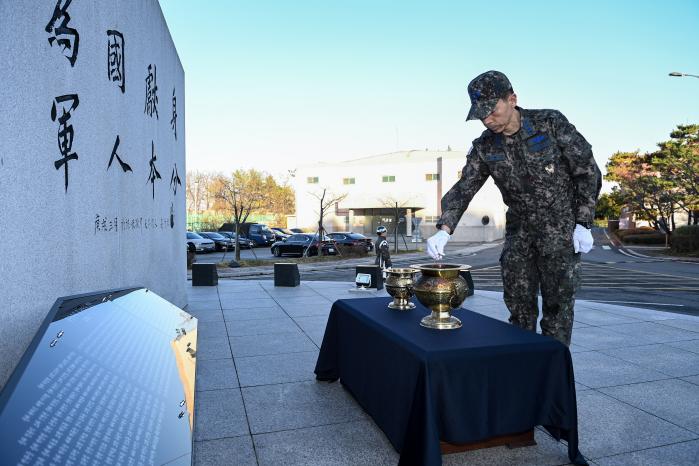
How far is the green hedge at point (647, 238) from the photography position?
37812 mm

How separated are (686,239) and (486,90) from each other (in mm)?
29483

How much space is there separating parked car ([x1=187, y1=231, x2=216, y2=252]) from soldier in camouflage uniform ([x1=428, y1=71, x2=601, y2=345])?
95.6ft

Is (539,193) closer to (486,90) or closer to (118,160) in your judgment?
(486,90)

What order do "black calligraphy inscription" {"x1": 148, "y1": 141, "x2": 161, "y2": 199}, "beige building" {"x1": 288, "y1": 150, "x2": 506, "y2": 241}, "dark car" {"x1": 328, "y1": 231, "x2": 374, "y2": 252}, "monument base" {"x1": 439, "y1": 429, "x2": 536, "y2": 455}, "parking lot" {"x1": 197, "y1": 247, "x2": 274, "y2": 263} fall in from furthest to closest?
"beige building" {"x1": 288, "y1": 150, "x2": 506, "y2": 241}, "dark car" {"x1": 328, "y1": 231, "x2": 374, "y2": 252}, "parking lot" {"x1": 197, "y1": 247, "x2": 274, "y2": 263}, "black calligraphy inscription" {"x1": 148, "y1": 141, "x2": 161, "y2": 199}, "monument base" {"x1": 439, "y1": 429, "x2": 536, "y2": 455}

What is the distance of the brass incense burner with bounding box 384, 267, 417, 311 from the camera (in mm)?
3887

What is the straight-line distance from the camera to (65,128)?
3.47 metres

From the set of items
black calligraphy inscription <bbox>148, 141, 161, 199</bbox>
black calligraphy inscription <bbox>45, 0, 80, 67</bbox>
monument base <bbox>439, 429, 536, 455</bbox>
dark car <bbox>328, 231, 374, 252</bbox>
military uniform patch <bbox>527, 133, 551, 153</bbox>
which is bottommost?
monument base <bbox>439, 429, 536, 455</bbox>

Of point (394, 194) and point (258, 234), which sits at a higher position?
point (394, 194)

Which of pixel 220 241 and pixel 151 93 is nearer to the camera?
pixel 151 93

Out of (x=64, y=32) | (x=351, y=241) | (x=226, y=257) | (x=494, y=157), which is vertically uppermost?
(x=64, y=32)

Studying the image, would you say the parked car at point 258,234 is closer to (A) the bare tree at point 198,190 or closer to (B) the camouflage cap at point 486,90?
(B) the camouflage cap at point 486,90

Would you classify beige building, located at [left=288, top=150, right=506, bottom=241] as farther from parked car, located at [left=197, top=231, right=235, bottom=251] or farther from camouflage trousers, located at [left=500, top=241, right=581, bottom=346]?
camouflage trousers, located at [left=500, top=241, right=581, bottom=346]

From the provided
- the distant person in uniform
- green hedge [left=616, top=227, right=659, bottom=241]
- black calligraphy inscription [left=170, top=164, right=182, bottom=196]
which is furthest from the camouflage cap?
green hedge [left=616, top=227, right=659, bottom=241]

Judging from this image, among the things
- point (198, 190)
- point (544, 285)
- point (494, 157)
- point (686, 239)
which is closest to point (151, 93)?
point (494, 157)
